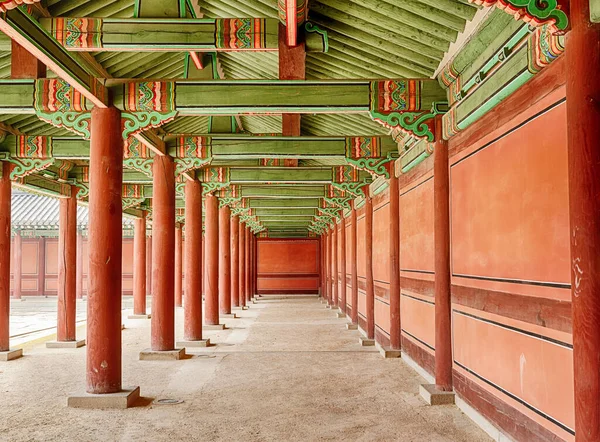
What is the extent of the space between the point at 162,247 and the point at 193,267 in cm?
233

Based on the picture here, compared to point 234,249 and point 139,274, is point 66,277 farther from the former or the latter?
point 234,249

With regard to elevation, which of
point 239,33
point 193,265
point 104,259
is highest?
point 239,33

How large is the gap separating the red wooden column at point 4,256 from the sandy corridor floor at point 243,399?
0.43 metres

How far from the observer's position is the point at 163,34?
19.6ft

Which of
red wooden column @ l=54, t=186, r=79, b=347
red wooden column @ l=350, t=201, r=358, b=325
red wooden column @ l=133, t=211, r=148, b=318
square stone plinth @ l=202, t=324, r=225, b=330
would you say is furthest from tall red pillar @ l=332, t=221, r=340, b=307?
red wooden column @ l=54, t=186, r=79, b=347

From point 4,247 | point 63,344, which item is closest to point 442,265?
point 4,247

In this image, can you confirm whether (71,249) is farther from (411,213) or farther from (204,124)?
(411,213)

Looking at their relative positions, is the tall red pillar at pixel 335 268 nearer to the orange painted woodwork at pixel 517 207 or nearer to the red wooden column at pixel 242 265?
the red wooden column at pixel 242 265

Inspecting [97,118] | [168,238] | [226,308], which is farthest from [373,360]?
[226,308]

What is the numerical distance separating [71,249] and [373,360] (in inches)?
269

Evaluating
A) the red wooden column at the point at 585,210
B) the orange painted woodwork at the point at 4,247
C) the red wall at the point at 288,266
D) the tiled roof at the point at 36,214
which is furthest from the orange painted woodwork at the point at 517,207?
the red wall at the point at 288,266

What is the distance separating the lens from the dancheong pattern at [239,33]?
5.95m

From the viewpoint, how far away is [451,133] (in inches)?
279

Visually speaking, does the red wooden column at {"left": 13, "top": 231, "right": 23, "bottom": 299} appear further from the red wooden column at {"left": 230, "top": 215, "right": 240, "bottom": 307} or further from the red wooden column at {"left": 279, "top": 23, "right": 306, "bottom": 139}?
the red wooden column at {"left": 279, "top": 23, "right": 306, "bottom": 139}
